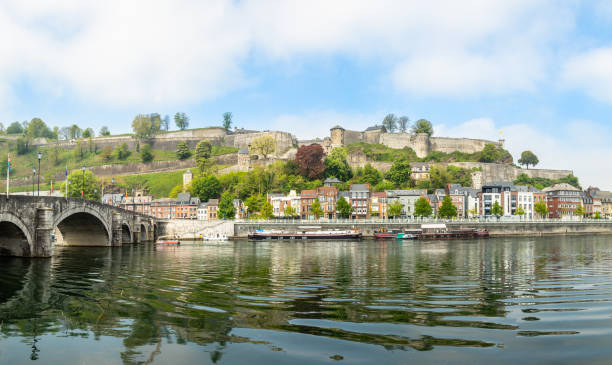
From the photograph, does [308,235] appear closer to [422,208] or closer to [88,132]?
[422,208]

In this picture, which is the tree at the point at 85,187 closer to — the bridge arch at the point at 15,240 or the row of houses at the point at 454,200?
the row of houses at the point at 454,200

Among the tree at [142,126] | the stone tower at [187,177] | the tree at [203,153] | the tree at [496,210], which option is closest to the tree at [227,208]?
the stone tower at [187,177]

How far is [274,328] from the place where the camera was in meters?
9.96

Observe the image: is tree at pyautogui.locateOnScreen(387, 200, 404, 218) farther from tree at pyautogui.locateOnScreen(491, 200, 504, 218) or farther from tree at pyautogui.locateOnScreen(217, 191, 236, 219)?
tree at pyautogui.locateOnScreen(217, 191, 236, 219)

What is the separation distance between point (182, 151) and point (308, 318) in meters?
118

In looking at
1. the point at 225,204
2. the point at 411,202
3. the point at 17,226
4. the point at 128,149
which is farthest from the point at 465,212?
the point at 128,149

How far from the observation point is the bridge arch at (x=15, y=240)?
90.8 feet

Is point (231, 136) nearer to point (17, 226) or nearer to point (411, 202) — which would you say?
point (411, 202)

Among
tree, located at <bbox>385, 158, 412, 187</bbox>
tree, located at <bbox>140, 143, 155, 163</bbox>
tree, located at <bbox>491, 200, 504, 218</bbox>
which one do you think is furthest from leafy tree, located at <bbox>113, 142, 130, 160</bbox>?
tree, located at <bbox>491, 200, 504, 218</bbox>

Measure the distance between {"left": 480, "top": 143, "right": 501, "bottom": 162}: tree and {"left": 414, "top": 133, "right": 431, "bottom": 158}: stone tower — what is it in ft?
45.8

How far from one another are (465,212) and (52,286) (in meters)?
85.3

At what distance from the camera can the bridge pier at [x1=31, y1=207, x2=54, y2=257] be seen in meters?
28.2

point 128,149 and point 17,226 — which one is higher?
point 128,149

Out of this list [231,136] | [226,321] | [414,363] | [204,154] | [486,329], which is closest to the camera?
[414,363]
